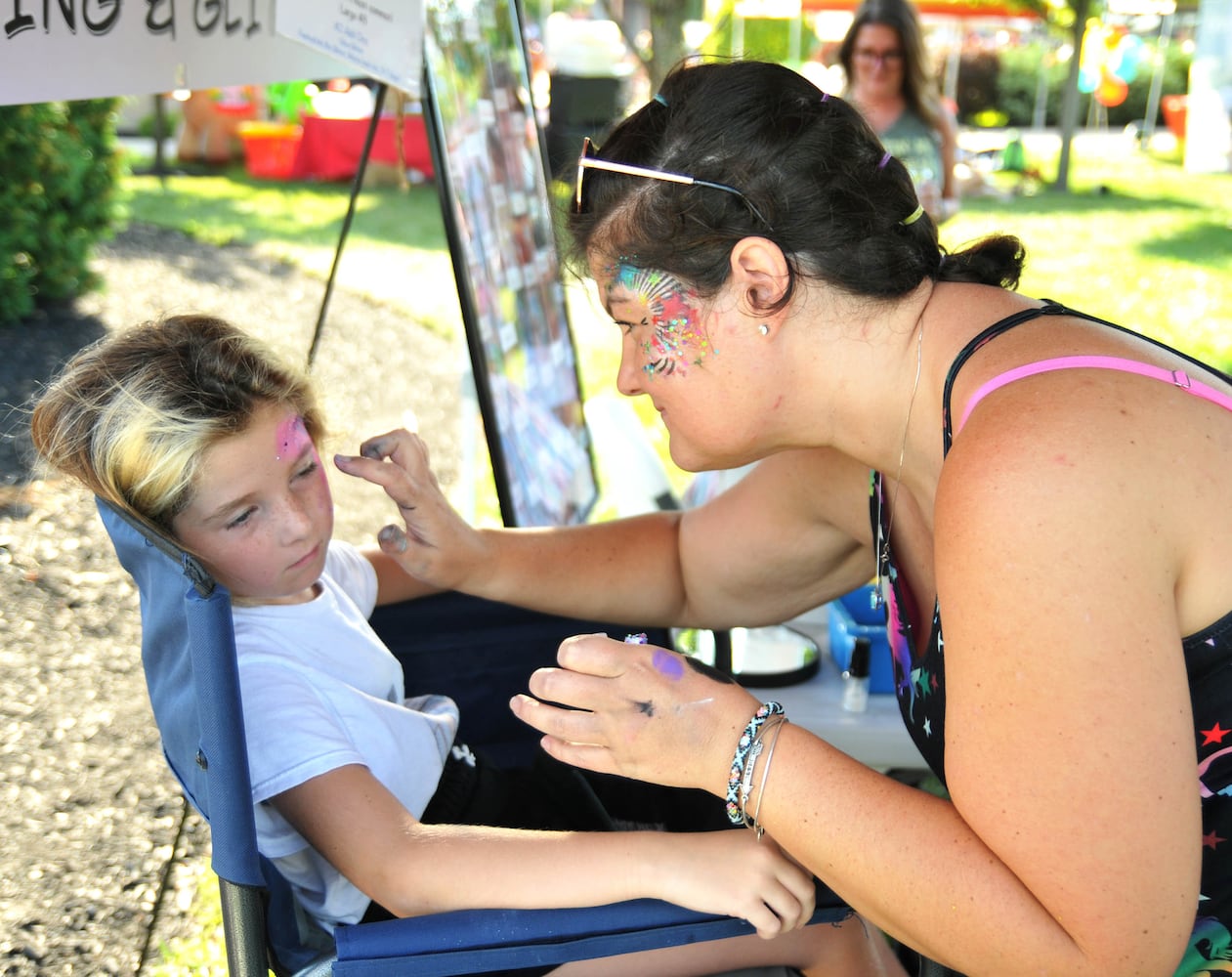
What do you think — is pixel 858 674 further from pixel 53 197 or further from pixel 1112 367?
pixel 53 197

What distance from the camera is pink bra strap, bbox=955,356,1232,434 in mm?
1322

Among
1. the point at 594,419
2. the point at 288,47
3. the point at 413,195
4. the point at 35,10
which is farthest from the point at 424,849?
the point at 413,195

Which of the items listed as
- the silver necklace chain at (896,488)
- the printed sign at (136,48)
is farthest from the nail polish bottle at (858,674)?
the printed sign at (136,48)

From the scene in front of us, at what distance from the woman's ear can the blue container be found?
102cm

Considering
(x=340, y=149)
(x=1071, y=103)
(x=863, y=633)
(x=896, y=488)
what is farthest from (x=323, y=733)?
(x=1071, y=103)

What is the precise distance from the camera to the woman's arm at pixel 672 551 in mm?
1953

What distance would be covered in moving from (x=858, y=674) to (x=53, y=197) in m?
4.69

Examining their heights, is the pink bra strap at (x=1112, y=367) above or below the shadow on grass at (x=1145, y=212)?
above

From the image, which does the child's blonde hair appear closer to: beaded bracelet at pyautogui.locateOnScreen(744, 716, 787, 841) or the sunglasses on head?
the sunglasses on head

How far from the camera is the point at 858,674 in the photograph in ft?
7.72

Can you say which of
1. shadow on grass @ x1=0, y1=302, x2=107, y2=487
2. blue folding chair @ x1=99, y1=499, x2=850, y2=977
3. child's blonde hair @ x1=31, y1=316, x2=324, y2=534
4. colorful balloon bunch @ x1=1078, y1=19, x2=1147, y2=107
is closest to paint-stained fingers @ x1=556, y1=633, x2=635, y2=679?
blue folding chair @ x1=99, y1=499, x2=850, y2=977

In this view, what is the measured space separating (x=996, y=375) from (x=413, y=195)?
1067 centimetres

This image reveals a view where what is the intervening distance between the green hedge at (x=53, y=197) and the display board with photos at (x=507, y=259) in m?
2.69

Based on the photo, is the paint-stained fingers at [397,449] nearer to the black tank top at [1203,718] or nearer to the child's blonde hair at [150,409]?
the child's blonde hair at [150,409]
